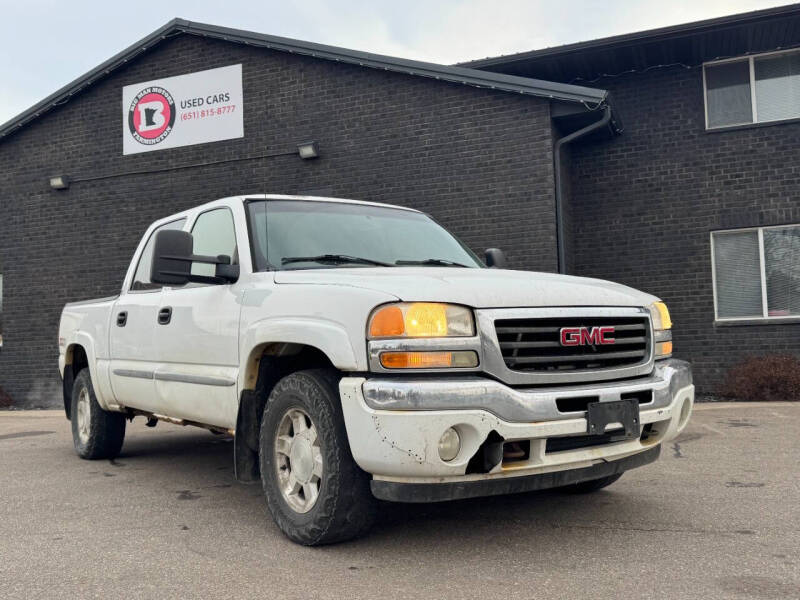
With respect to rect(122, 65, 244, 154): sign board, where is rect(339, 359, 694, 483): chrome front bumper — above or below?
below

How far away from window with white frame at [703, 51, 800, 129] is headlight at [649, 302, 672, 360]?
887 centimetres

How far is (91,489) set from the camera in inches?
220

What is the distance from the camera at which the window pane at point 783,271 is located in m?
11.7

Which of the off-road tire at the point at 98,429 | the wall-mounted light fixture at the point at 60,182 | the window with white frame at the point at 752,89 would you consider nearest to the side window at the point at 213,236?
the off-road tire at the point at 98,429

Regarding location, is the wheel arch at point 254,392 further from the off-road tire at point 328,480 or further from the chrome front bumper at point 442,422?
the chrome front bumper at point 442,422

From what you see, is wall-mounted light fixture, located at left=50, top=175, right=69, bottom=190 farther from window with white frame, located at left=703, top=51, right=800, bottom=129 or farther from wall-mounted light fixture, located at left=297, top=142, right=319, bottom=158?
window with white frame, located at left=703, top=51, right=800, bottom=129

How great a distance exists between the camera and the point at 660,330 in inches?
171

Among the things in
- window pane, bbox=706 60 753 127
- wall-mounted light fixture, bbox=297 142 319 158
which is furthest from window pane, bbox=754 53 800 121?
wall-mounted light fixture, bbox=297 142 319 158

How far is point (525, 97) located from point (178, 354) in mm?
7459

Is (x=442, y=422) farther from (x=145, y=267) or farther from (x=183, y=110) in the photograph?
(x=183, y=110)

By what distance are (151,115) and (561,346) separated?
1186 centimetres

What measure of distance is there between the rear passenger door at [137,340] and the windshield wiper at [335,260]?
1.24 meters

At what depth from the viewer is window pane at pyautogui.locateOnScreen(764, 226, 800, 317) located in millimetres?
11680

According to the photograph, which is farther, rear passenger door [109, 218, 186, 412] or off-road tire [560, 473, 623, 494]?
rear passenger door [109, 218, 186, 412]
